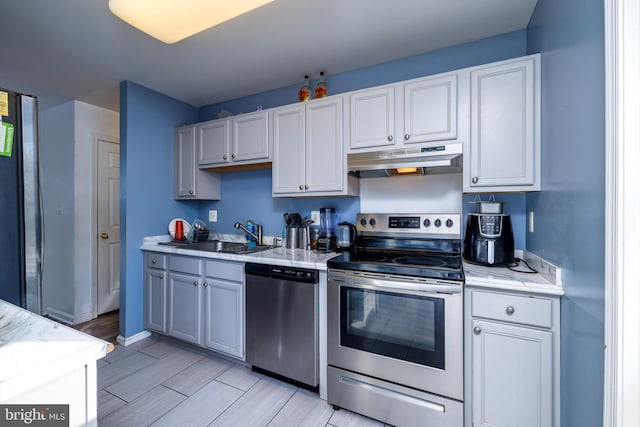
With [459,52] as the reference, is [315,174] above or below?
below

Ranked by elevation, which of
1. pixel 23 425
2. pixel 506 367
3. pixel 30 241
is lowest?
pixel 506 367

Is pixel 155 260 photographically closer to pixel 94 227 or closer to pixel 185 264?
pixel 185 264

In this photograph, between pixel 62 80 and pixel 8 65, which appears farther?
pixel 62 80

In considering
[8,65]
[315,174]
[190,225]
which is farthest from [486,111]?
[8,65]

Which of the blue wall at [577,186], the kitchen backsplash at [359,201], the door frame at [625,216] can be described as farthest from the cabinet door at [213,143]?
the door frame at [625,216]

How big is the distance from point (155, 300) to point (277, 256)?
1.42 m

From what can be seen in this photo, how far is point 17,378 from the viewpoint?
50 centimetres

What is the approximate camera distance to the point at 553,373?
1.24m

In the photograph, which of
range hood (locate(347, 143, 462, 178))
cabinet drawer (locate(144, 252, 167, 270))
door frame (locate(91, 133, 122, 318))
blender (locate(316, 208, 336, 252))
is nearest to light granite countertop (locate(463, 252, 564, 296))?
range hood (locate(347, 143, 462, 178))

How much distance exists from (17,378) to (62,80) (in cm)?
313

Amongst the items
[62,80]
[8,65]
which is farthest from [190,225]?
[8,65]

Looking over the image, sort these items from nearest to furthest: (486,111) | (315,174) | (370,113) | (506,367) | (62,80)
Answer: (506,367), (486,111), (370,113), (315,174), (62,80)

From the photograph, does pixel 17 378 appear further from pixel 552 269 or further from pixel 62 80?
pixel 62 80

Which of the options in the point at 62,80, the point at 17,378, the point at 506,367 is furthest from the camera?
the point at 62,80
